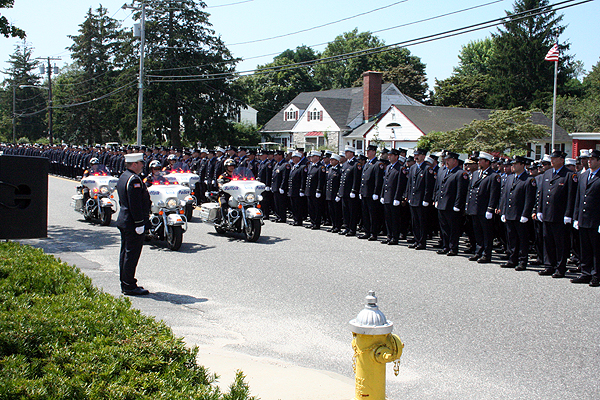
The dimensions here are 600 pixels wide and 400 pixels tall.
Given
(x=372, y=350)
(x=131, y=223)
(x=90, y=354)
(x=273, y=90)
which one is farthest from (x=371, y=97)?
(x=90, y=354)

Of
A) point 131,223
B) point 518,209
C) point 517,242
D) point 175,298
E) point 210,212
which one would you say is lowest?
point 175,298

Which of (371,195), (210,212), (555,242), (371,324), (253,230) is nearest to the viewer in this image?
(371,324)

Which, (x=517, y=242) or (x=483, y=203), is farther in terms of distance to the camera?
(x=483, y=203)

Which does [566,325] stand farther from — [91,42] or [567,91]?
[91,42]

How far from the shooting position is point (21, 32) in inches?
581

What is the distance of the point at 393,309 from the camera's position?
24.4 feet

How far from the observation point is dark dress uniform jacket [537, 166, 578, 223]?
10.0 m

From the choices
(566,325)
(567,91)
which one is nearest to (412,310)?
(566,325)

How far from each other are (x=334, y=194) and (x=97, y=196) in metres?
6.71

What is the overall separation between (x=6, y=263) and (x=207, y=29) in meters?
46.5

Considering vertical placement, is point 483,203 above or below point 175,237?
above

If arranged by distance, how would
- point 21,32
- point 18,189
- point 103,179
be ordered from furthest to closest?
1. point 103,179
2. point 21,32
3. point 18,189

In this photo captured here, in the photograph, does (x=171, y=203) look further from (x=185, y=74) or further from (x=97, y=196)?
(x=185, y=74)

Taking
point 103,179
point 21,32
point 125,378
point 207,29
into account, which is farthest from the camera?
point 207,29
